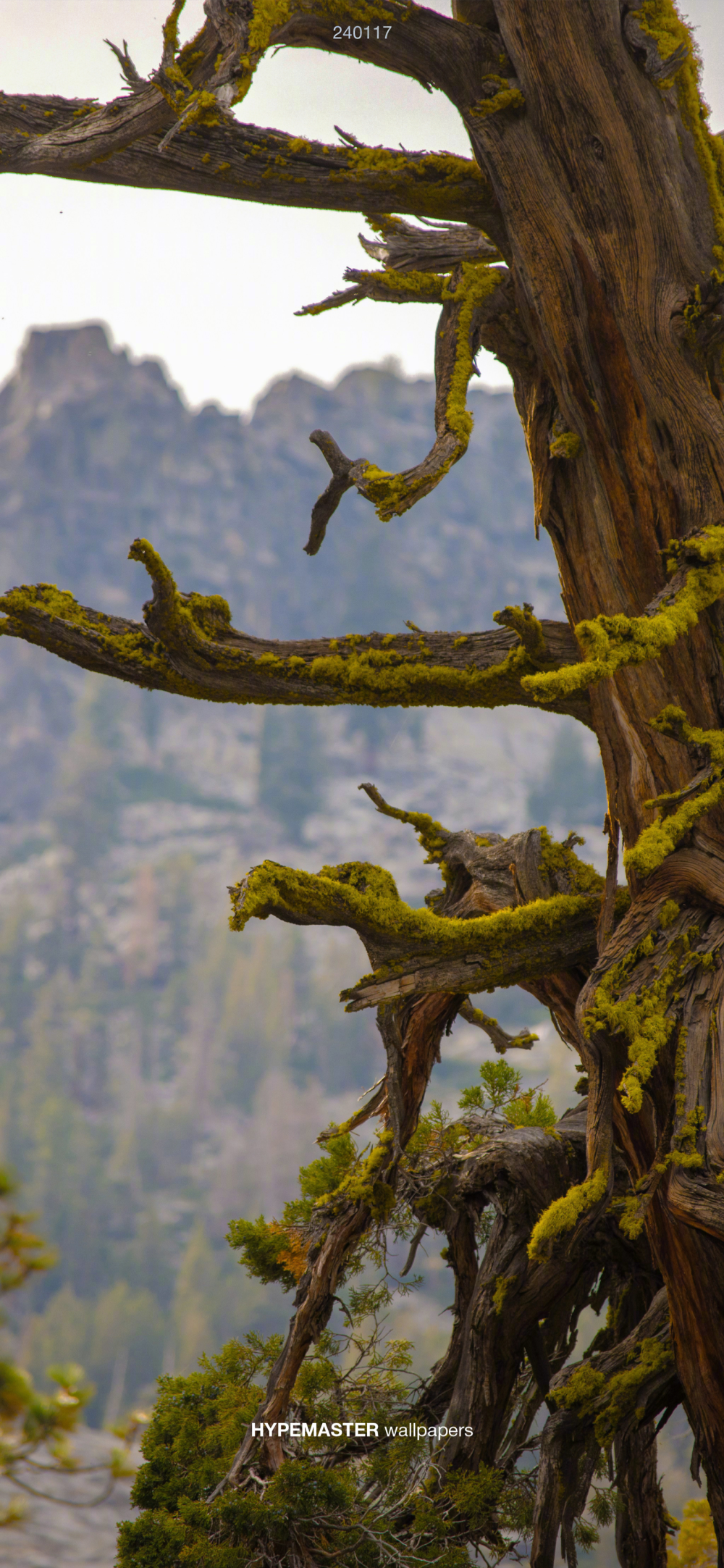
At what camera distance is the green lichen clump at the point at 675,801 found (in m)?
4.18

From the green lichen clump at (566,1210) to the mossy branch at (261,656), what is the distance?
2.17m

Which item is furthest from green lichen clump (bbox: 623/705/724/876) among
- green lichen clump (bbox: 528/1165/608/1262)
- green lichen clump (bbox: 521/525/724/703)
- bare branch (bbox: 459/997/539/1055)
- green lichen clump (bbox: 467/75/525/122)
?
green lichen clump (bbox: 467/75/525/122)

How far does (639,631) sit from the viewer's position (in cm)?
367

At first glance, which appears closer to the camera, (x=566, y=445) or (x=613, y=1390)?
(x=566, y=445)

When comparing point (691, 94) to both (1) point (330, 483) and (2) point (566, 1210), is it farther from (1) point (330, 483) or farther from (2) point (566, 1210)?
(2) point (566, 1210)

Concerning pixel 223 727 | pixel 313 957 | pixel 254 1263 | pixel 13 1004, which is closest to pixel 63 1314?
pixel 13 1004

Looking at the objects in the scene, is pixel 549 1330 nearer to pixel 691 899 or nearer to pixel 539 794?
pixel 691 899

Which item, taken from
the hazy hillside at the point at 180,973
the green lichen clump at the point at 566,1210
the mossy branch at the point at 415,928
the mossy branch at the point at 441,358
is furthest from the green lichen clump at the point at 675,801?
the hazy hillside at the point at 180,973

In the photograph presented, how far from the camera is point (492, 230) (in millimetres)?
5258

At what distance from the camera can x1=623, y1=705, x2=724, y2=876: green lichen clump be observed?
13.7ft

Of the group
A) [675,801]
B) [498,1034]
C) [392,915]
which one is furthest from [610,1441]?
[675,801]

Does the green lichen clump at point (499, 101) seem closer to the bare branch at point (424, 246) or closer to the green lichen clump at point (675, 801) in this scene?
the bare branch at point (424, 246)

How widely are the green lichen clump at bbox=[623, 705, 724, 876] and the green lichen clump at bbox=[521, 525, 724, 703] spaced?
1.19 ft

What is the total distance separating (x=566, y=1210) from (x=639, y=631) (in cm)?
205
